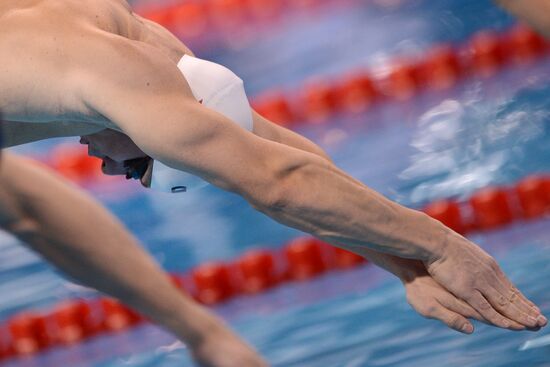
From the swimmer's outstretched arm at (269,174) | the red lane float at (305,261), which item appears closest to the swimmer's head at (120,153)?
the swimmer's outstretched arm at (269,174)

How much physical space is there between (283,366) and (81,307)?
72 cm

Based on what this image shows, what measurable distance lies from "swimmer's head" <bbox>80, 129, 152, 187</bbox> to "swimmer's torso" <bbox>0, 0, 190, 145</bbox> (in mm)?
92

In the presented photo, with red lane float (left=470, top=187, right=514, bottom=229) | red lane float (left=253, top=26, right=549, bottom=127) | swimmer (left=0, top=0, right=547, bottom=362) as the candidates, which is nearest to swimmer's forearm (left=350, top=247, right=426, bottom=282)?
swimmer (left=0, top=0, right=547, bottom=362)

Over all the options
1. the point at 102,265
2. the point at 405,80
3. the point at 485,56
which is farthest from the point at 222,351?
the point at 485,56

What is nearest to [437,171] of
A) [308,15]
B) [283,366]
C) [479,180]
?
[479,180]

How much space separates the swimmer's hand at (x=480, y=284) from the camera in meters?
2.15

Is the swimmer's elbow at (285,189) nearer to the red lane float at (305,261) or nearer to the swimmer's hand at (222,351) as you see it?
the swimmer's hand at (222,351)

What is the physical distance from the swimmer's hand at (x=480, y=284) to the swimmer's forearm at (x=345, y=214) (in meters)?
0.03

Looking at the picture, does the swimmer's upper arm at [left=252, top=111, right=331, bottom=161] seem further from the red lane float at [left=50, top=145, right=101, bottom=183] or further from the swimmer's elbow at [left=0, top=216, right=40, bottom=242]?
the red lane float at [left=50, top=145, right=101, bottom=183]

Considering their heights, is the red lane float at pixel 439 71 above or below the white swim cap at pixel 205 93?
above

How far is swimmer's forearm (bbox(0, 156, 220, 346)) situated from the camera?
2223 millimetres

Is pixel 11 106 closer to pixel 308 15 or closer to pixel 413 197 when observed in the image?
pixel 413 197

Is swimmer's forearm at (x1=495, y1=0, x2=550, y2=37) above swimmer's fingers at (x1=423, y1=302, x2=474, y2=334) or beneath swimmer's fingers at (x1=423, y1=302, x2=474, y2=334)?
above

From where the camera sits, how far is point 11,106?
2.06 m
